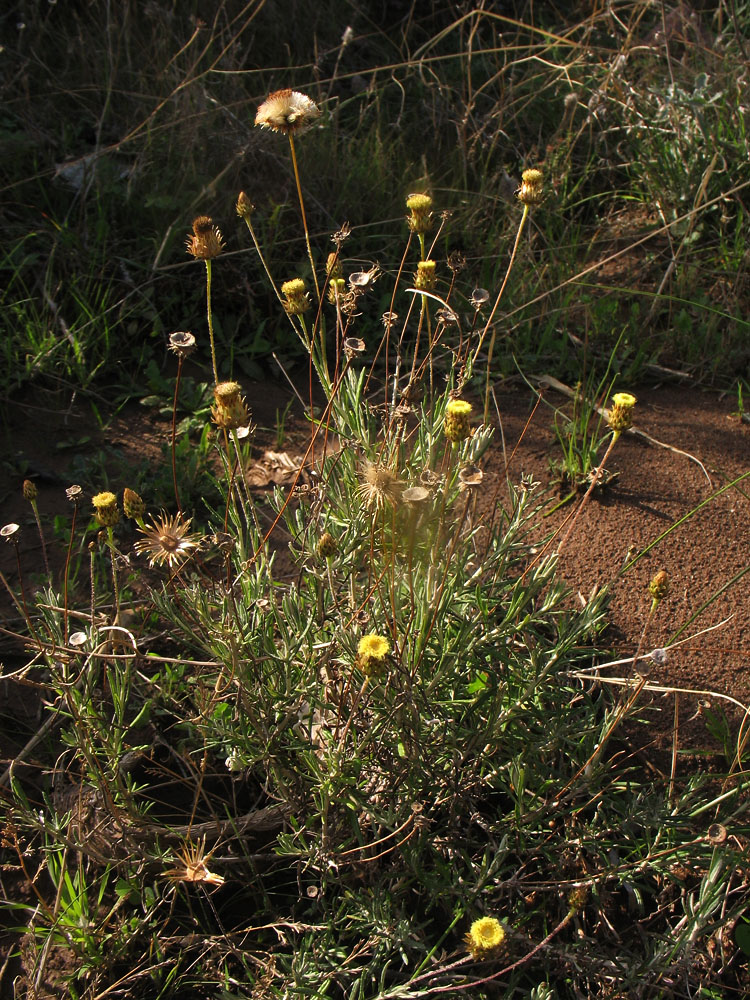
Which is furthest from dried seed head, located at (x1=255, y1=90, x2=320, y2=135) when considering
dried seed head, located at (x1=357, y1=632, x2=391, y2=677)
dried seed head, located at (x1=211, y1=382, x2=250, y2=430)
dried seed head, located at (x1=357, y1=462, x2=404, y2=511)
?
dried seed head, located at (x1=357, y1=632, x2=391, y2=677)

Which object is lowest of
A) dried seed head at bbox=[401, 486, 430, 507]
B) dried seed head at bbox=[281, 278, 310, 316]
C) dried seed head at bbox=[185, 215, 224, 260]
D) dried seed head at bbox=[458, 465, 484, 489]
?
dried seed head at bbox=[458, 465, 484, 489]

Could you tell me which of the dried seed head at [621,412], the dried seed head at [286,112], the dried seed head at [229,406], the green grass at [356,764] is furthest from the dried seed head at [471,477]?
the dried seed head at [286,112]

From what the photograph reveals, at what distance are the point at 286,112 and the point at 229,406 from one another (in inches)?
26.0

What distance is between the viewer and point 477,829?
1887mm

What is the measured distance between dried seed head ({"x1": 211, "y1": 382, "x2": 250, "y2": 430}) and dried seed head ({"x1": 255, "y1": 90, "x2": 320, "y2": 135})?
0.59m

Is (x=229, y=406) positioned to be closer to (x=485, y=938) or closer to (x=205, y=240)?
(x=205, y=240)

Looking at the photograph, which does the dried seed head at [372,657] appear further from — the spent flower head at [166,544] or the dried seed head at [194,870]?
the dried seed head at [194,870]

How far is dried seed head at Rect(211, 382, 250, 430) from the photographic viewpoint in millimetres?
1395

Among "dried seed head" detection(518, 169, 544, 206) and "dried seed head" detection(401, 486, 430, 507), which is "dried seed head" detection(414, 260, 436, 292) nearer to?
"dried seed head" detection(518, 169, 544, 206)

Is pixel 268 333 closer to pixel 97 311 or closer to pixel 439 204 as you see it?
pixel 97 311

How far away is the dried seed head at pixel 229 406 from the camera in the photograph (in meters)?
1.39

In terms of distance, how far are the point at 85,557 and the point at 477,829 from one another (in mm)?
1374

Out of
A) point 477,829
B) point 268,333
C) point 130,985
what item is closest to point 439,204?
point 268,333

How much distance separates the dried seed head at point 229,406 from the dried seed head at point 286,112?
0.59m
